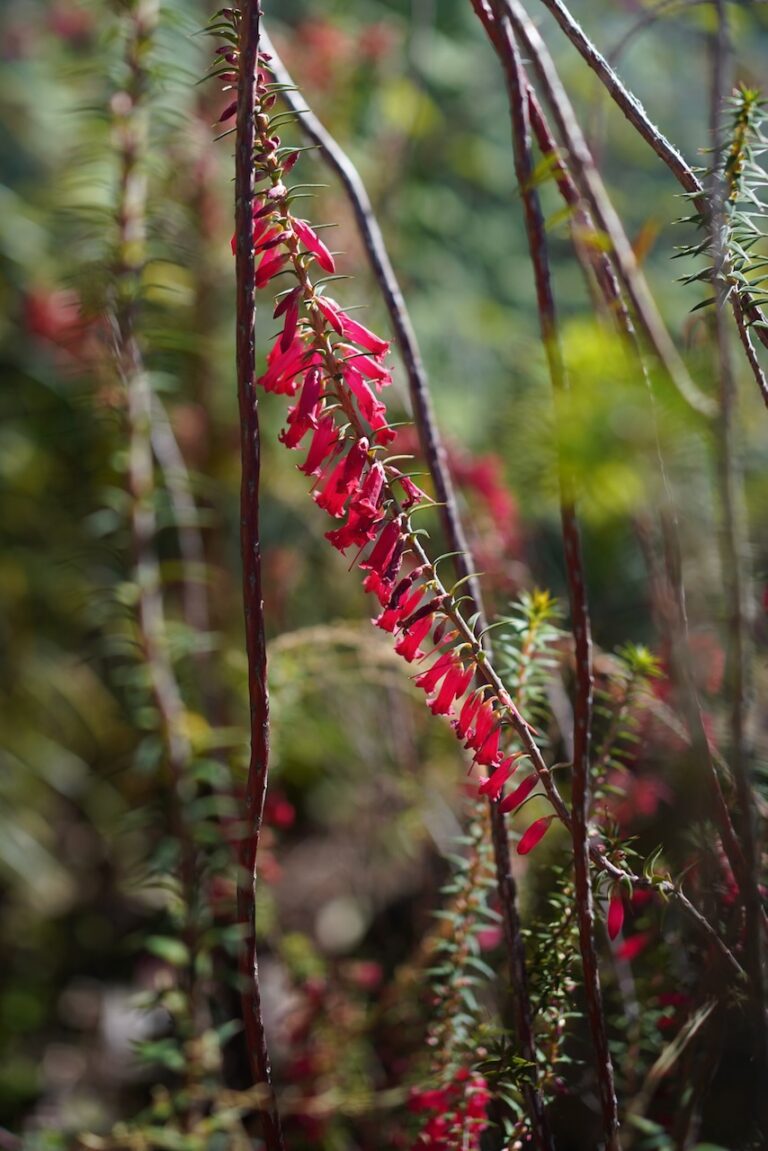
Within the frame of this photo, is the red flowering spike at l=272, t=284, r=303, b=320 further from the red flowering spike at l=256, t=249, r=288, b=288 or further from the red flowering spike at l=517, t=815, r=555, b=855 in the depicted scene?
the red flowering spike at l=517, t=815, r=555, b=855

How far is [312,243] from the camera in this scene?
59 cm

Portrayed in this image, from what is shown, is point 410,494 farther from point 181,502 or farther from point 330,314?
point 181,502

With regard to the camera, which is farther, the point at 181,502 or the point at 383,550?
the point at 181,502

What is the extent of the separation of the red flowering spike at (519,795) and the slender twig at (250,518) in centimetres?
15

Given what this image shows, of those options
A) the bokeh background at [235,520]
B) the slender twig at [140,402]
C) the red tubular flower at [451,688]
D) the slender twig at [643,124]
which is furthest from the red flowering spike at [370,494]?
the slender twig at [140,402]

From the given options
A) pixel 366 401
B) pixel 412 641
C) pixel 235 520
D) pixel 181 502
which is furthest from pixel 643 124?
pixel 235 520

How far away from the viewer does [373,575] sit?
0.59 m

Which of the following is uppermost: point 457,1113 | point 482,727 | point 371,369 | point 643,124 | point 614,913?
point 643,124

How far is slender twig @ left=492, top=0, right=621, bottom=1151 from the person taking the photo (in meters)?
0.55

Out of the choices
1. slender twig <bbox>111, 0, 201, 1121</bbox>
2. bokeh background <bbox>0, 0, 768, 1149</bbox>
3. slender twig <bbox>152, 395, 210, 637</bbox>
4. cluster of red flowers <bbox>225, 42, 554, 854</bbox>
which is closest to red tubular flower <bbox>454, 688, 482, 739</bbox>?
cluster of red flowers <bbox>225, 42, 554, 854</bbox>

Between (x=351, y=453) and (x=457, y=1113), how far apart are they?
46cm

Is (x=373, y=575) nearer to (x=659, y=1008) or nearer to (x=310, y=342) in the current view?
(x=310, y=342)

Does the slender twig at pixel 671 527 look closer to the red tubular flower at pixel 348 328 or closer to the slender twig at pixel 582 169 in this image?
the slender twig at pixel 582 169

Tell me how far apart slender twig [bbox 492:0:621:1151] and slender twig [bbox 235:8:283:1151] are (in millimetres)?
150
